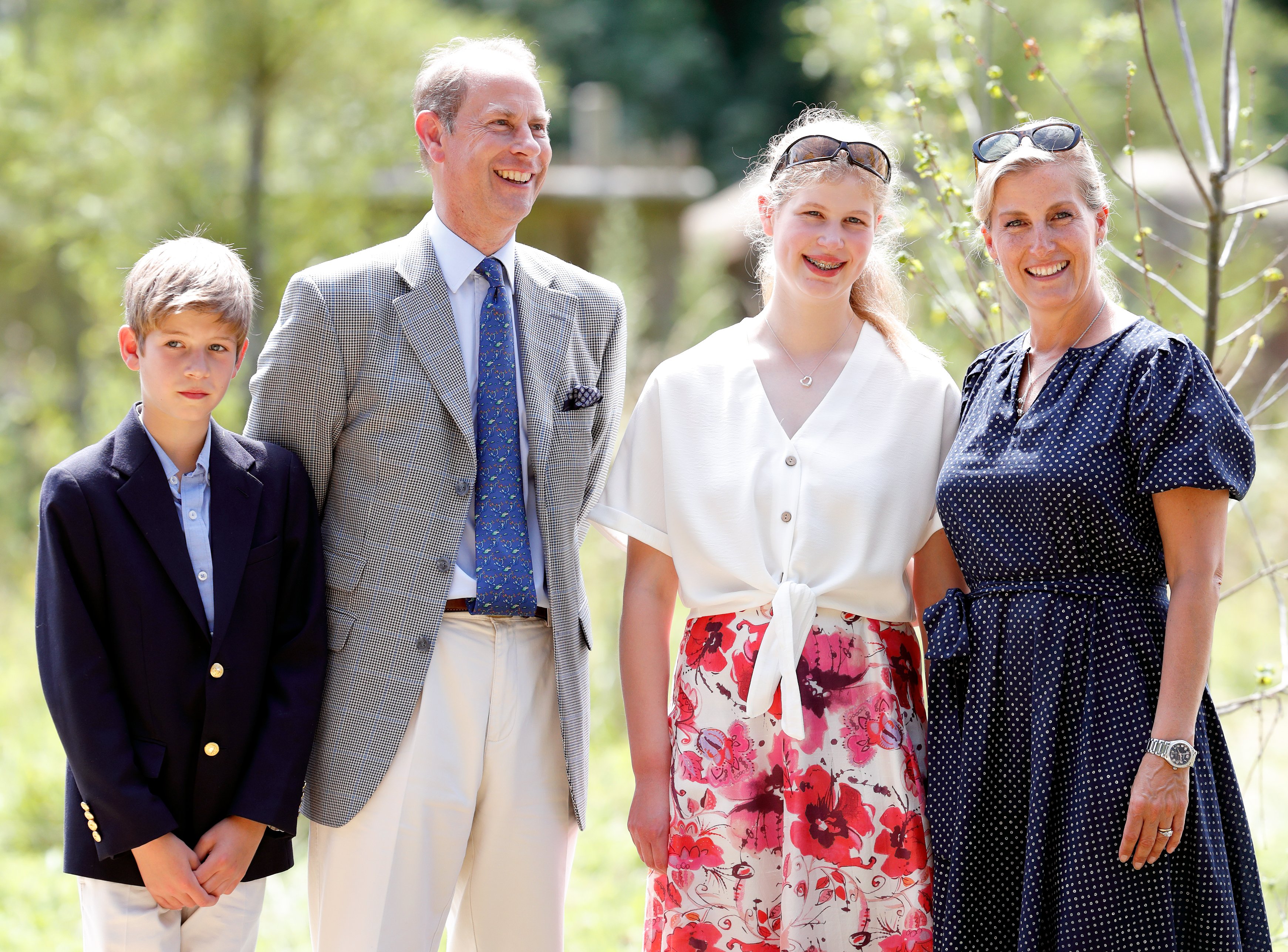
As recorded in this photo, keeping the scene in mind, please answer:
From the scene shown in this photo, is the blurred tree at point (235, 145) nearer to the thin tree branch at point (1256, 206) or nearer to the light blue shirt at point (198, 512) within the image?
the light blue shirt at point (198, 512)

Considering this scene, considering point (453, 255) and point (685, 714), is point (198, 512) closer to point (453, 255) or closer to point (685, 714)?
point (453, 255)

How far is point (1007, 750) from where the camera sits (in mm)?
Answer: 2119

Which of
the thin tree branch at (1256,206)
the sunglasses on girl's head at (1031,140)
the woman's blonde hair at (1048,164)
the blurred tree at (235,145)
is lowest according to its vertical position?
the woman's blonde hair at (1048,164)

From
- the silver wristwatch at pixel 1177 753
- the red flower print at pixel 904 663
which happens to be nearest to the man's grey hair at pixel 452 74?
the red flower print at pixel 904 663

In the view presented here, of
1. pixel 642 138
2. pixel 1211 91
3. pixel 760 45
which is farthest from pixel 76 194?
pixel 760 45

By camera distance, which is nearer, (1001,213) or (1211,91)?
(1001,213)

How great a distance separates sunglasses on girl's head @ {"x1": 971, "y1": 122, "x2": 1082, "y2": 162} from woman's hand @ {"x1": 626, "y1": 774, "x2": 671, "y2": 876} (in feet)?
4.23

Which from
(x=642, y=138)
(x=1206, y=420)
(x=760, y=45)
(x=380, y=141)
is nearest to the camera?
(x=1206, y=420)

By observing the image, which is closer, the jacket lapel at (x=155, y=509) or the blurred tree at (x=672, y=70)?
the jacket lapel at (x=155, y=509)

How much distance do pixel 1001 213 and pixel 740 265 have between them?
9781mm

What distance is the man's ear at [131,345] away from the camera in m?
2.20

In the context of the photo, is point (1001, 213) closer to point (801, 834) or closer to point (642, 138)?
point (801, 834)

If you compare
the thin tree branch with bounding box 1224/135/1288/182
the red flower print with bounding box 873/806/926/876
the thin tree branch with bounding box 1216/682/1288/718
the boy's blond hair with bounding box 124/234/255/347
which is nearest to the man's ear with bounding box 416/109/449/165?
Result: the boy's blond hair with bounding box 124/234/255/347

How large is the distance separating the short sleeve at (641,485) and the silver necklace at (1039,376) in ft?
2.19
